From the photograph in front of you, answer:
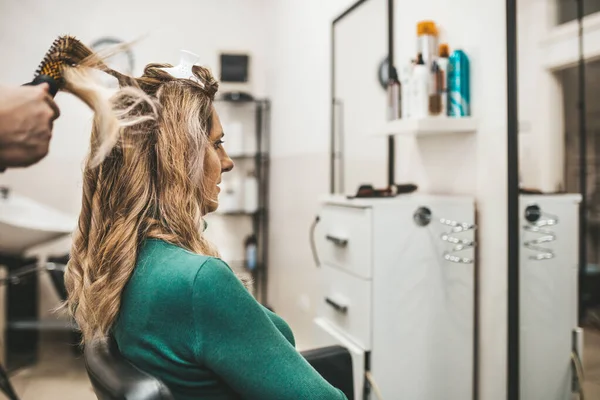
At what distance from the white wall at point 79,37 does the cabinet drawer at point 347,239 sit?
8.16 ft

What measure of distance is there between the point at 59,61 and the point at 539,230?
4.88 ft

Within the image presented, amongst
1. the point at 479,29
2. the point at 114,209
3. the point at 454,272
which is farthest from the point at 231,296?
the point at 479,29

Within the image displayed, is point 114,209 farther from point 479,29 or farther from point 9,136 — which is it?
point 479,29

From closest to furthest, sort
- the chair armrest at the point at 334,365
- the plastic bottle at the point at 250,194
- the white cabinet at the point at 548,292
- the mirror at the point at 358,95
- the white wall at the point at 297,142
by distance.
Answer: the chair armrest at the point at 334,365
the white cabinet at the point at 548,292
the mirror at the point at 358,95
the white wall at the point at 297,142
the plastic bottle at the point at 250,194

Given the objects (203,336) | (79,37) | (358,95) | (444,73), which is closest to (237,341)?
(203,336)

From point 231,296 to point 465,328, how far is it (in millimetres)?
1307

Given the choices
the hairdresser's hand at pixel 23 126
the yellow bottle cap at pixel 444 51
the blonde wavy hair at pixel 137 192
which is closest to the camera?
the hairdresser's hand at pixel 23 126

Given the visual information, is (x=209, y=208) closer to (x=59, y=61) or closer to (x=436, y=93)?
(x=59, y=61)

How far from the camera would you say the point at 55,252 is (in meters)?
4.07

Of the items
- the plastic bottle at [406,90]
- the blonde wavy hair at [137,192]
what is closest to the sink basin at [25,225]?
the plastic bottle at [406,90]

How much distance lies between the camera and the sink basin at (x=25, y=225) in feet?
9.83

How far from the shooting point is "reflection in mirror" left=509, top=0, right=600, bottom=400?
56.4 inches

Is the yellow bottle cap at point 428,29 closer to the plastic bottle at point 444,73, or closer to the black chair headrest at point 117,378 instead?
the plastic bottle at point 444,73

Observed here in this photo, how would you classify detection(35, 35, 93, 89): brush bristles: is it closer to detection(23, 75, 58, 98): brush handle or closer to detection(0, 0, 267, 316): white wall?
detection(23, 75, 58, 98): brush handle
